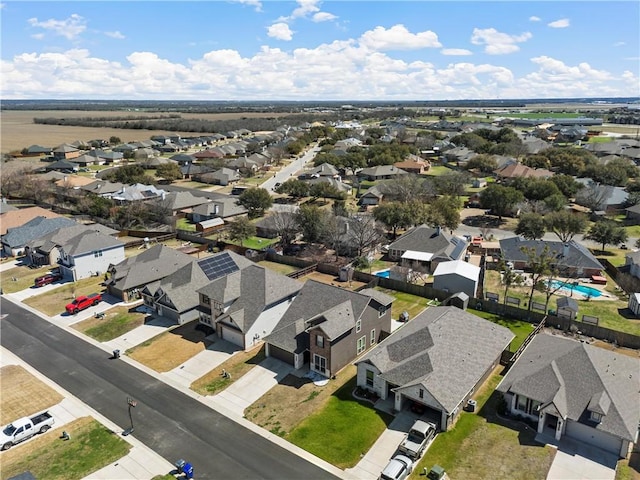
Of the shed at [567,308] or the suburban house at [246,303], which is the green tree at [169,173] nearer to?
the suburban house at [246,303]

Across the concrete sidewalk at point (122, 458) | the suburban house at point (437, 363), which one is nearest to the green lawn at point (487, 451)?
the suburban house at point (437, 363)

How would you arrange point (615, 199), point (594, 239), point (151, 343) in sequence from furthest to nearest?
1. point (615, 199)
2. point (594, 239)
3. point (151, 343)

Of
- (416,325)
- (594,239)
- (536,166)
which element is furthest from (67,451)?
(536,166)

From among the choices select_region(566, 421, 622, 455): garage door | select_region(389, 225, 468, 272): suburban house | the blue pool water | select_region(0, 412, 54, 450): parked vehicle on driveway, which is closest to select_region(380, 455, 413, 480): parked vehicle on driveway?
select_region(566, 421, 622, 455): garage door

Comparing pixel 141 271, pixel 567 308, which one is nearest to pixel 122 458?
pixel 141 271

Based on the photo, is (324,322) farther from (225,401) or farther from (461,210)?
(461,210)

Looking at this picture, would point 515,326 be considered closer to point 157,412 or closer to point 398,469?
point 398,469

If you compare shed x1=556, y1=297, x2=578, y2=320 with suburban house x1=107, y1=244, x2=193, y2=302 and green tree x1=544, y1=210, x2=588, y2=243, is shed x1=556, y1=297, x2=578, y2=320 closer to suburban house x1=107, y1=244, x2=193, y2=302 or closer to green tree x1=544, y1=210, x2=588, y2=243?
green tree x1=544, y1=210, x2=588, y2=243
